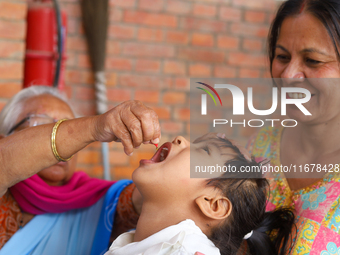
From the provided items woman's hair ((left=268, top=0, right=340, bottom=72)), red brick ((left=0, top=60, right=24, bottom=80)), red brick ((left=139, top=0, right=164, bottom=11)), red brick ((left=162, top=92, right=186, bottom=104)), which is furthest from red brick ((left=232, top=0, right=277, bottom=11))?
red brick ((left=0, top=60, right=24, bottom=80))

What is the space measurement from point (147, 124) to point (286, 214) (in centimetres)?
62

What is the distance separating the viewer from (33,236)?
1434 mm

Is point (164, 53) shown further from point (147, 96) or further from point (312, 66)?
point (312, 66)

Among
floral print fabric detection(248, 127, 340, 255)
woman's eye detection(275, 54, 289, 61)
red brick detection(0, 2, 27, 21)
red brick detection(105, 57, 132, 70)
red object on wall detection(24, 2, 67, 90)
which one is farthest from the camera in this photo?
red brick detection(105, 57, 132, 70)

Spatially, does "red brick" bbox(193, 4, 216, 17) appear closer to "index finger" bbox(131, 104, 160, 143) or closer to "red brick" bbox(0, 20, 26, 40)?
"red brick" bbox(0, 20, 26, 40)

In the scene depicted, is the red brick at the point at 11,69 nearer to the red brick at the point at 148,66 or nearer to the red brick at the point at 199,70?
the red brick at the point at 148,66

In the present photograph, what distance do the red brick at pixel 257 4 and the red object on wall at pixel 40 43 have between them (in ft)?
5.06

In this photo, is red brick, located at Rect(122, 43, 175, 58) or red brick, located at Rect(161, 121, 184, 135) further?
red brick, located at Rect(161, 121, 184, 135)

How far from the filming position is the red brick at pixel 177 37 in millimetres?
2836

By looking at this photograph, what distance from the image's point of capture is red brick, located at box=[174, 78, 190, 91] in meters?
2.91

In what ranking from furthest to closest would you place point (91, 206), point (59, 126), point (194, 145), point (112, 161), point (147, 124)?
1. point (112, 161)
2. point (91, 206)
3. point (194, 145)
4. point (59, 126)
5. point (147, 124)

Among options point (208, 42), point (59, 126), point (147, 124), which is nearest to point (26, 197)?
point (59, 126)

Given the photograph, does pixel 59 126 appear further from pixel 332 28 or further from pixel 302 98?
pixel 332 28

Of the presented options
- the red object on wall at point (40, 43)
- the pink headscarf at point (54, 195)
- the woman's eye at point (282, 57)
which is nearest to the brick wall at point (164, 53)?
the red object on wall at point (40, 43)
